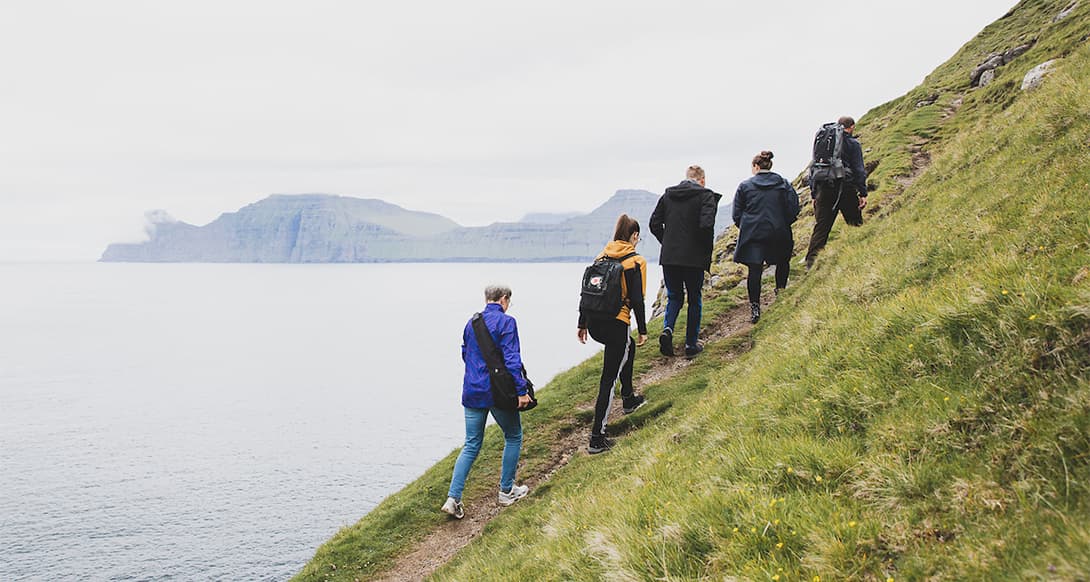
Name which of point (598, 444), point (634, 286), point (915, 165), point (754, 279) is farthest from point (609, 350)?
point (915, 165)

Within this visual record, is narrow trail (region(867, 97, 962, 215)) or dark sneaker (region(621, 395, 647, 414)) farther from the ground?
narrow trail (region(867, 97, 962, 215))

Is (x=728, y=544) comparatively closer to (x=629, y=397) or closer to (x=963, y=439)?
(x=963, y=439)

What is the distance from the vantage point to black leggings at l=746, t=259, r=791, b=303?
1504 cm

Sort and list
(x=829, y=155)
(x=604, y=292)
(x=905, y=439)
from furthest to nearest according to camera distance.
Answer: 1. (x=829, y=155)
2. (x=604, y=292)
3. (x=905, y=439)

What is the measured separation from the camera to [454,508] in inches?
505

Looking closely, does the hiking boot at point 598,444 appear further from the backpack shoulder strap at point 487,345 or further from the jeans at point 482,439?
the backpack shoulder strap at point 487,345

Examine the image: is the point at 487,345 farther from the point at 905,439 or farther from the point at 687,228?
the point at 905,439

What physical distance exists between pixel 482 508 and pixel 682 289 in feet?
22.2

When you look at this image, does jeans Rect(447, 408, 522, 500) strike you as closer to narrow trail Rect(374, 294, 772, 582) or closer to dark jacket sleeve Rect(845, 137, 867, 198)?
narrow trail Rect(374, 294, 772, 582)

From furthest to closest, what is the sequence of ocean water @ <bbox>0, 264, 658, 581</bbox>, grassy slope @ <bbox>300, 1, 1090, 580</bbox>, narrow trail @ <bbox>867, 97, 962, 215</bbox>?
1. ocean water @ <bbox>0, 264, 658, 581</bbox>
2. narrow trail @ <bbox>867, 97, 962, 215</bbox>
3. grassy slope @ <bbox>300, 1, 1090, 580</bbox>

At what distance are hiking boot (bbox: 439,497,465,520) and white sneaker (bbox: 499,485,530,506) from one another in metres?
1.02

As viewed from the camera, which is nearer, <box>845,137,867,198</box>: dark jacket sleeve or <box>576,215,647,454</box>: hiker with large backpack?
<box>576,215,647,454</box>: hiker with large backpack

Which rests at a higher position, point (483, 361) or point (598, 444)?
point (483, 361)

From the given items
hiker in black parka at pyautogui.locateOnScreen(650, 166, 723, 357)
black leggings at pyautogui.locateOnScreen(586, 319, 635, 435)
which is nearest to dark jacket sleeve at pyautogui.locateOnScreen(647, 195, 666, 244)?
hiker in black parka at pyautogui.locateOnScreen(650, 166, 723, 357)
